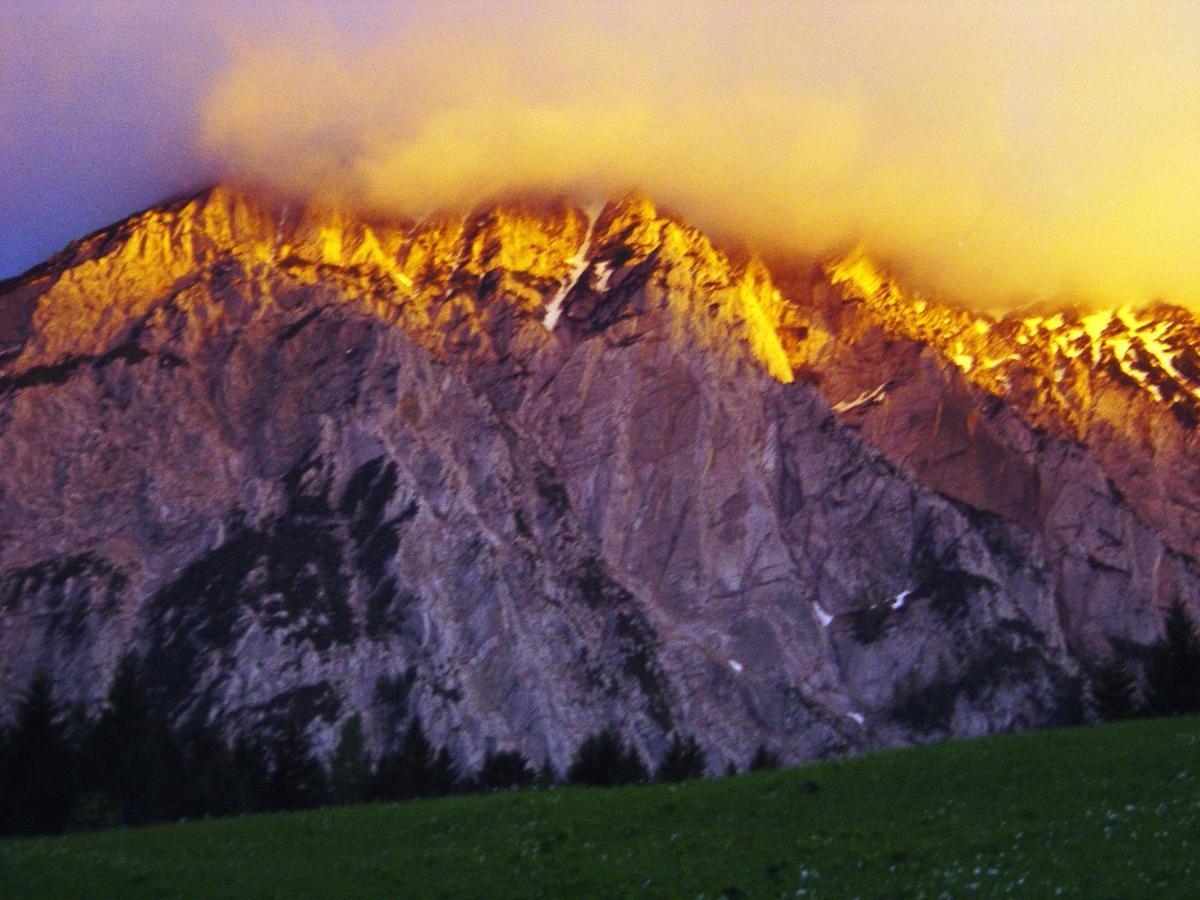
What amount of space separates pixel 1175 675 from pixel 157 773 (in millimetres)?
46674

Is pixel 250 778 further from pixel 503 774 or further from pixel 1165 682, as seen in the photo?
pixel 1165 682

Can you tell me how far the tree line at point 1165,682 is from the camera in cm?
5781

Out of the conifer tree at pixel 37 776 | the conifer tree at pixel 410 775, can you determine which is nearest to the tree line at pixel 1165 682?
the conifer tree at pixel 410 775

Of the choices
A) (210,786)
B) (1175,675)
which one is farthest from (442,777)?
(1175,675)

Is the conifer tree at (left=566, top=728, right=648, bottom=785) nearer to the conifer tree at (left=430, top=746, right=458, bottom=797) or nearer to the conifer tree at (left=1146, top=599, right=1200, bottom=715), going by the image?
the conifer tree at (left=430, top=746, right=458, bottom=797)

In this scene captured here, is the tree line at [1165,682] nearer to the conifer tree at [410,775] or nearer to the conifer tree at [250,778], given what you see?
the conifer tree at [410,775]

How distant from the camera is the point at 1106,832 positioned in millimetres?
27016

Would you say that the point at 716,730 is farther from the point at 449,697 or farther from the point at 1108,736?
the point at 1108,736

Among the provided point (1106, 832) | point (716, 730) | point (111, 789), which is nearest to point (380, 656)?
point (716, 730)

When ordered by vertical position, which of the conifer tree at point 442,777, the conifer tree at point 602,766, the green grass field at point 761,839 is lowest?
the green grass field at point 761,839

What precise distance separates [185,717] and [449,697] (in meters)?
33.2

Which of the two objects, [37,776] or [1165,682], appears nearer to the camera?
[37,776]

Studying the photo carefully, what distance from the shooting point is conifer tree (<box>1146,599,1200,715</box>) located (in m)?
57.2

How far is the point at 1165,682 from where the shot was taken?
59438 mm
